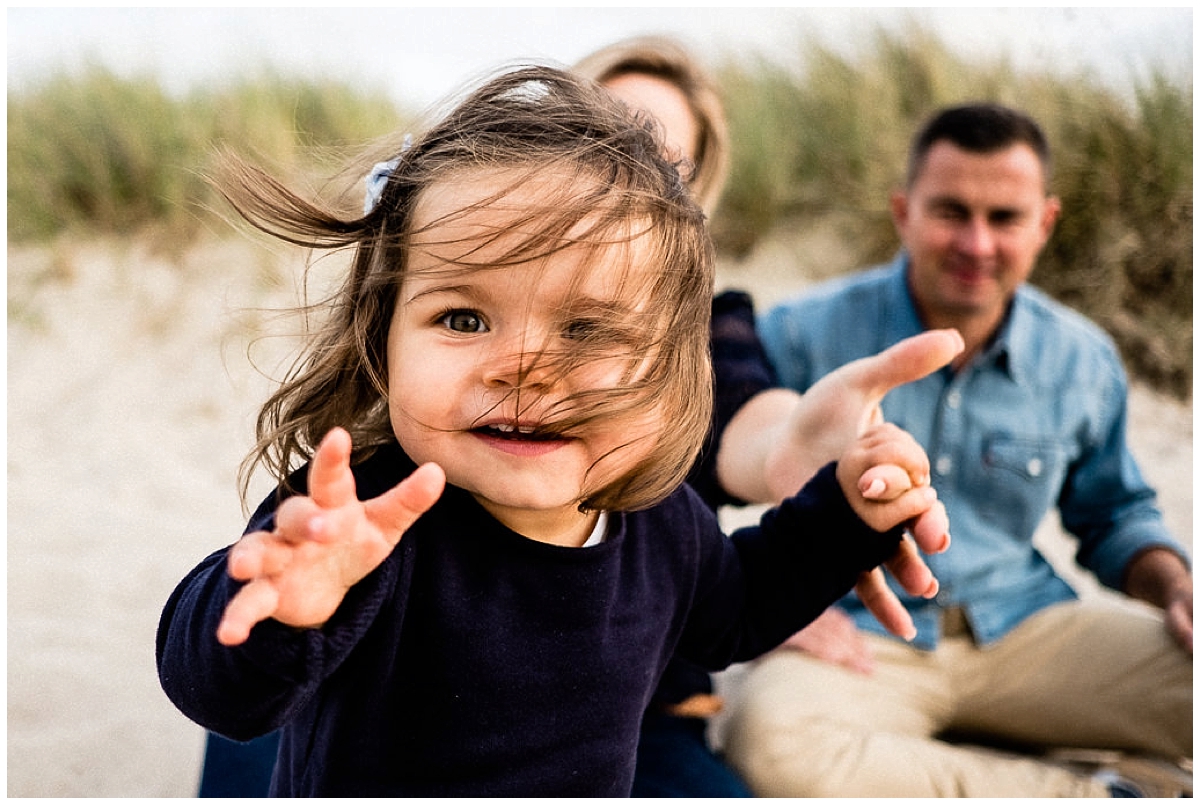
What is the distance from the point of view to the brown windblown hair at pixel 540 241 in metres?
1.14

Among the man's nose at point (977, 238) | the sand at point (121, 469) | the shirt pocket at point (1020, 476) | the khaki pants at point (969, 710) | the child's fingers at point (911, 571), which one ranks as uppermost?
the man's nose at point (977, 238)

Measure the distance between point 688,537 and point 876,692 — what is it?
1.33m

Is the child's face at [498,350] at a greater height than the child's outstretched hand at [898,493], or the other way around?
the child's face at [498,350]

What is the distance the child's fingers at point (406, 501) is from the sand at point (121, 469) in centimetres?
55

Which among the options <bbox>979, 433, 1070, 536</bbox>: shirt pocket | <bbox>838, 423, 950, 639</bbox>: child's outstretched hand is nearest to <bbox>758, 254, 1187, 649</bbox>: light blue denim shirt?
<bbox>979, 433, 1070, 536</bbox>: shirt pocket

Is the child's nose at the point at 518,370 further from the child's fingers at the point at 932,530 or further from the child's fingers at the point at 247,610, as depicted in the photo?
the child's fingers at the point at 932,530

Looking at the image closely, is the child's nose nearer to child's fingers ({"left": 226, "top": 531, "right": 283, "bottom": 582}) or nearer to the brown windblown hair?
the brown windblown hair

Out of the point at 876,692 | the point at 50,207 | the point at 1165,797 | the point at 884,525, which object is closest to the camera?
the point at 884,525

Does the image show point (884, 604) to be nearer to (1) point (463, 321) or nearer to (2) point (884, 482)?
(2) point (884, 482)

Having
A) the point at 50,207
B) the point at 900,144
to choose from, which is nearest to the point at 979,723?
the point at 900,144

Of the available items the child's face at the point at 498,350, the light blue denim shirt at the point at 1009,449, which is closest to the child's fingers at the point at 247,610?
the child's face at the point at 498,350

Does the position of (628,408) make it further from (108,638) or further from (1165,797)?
(108,638)

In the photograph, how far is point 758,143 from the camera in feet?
16.9

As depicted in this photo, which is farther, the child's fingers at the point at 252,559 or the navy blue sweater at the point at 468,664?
the navy blue sweater at the point at 468,664
